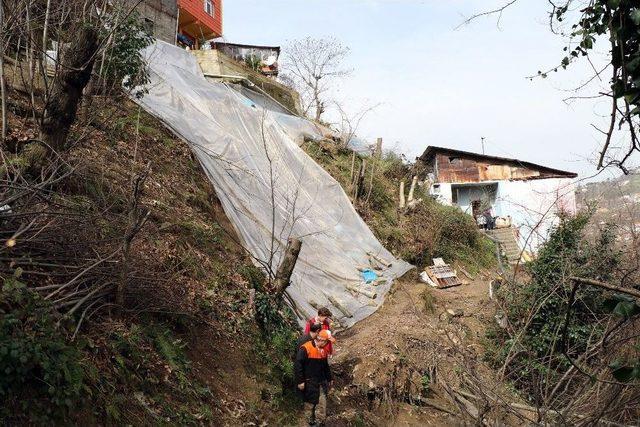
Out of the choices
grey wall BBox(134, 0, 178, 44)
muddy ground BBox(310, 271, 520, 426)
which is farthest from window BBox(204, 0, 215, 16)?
muddy ground BBox(310, 271, 520, 426)

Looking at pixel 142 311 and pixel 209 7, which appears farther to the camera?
pixel 209 7

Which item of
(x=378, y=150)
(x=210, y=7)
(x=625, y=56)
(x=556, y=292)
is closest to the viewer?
(x=625, y=56)

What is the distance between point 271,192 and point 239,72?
14271mm

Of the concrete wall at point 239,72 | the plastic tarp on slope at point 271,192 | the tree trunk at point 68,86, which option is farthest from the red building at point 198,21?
the tree trunk at point 68,86

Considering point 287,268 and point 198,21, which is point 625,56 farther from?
point 198,21

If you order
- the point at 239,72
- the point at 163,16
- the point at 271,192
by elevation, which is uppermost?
the point at 163,16

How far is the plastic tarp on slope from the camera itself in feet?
34.9

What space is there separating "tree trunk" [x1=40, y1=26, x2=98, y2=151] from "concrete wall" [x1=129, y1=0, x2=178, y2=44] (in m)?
17.4

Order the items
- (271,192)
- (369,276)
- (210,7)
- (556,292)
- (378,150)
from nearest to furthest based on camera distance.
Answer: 1. (556,292)
2. (271,192)
3. (369,276)
4. (378,150)
5. (210,7)

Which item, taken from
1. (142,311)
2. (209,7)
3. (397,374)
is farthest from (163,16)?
(397,374)

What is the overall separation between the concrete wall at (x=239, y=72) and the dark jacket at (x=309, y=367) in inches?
746

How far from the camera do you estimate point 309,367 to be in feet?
22.0

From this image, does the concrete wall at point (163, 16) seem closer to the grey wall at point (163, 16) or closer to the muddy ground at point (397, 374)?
the grey wall at point (163, 16)

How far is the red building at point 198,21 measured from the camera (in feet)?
84.9
